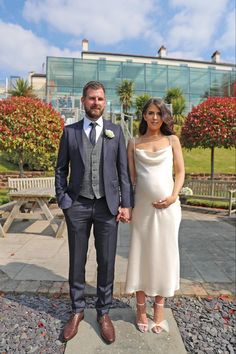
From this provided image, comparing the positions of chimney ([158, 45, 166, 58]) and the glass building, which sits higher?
chimney ([158, 45, 166, 58])

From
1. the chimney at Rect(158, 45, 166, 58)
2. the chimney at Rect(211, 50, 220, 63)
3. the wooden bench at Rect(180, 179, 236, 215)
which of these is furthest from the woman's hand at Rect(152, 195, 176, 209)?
the chimney at Rect(211, 50, 220, 63)

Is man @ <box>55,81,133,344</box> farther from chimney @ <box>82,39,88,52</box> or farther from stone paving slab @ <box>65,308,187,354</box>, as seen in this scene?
chimney @ <box>82,39,88,52</box>

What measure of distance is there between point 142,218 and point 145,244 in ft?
0.71

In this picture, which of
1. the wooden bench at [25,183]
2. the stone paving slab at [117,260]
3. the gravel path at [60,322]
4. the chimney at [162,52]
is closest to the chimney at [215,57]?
the chimney at [162,52]

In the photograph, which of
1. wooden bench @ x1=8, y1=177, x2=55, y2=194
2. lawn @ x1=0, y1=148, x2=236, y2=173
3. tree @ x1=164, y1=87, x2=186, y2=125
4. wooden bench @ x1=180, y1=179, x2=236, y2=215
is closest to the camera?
wooden bench @ x1=8, y1=177, x2=55, y2=194

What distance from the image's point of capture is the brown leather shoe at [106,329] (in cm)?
222

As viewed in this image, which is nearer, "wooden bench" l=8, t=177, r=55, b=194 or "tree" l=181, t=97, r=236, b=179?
"wooden bench" l=8, t=177, r=55, b=194

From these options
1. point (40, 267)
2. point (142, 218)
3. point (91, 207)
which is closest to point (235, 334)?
point (142, 218)

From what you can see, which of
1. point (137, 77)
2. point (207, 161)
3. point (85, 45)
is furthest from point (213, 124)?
point (85, 45)

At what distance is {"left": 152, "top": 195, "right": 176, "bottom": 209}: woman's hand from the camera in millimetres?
2197

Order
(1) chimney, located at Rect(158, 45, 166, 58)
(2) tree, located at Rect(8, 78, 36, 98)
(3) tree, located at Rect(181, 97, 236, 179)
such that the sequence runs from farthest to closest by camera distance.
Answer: (1) chimney, located at Rect(158, 45, 166, 58) < (2) tree, located at Rect(8, 78, 36, 98) < (3) tree, located at Rect(181, 97, 236, 179)

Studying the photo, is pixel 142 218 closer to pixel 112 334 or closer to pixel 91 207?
pixel 91 207

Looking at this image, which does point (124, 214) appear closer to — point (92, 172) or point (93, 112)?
point (92, 172)

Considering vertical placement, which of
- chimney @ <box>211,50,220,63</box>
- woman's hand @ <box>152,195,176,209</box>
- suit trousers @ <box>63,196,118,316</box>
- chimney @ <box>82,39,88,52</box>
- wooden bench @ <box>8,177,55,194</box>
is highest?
chimney @ <box>211,50,220,63</box>
